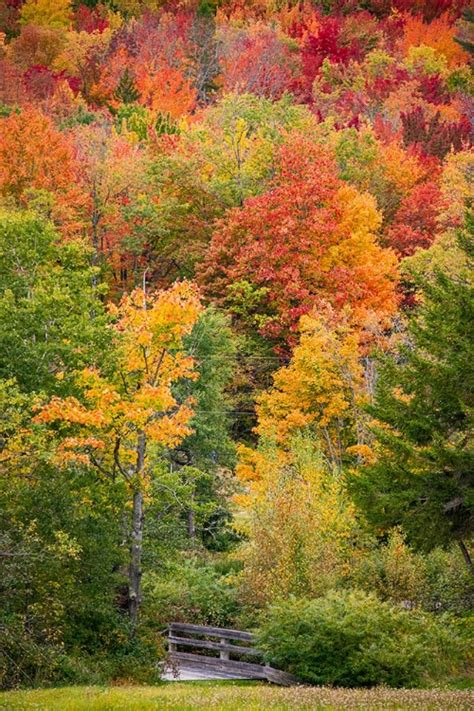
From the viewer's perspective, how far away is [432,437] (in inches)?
987

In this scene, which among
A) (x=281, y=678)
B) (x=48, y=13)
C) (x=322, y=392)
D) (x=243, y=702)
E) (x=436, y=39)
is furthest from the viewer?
(x=48, y=13)

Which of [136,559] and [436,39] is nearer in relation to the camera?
[136,559]

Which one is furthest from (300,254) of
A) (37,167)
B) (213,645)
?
(213,645)

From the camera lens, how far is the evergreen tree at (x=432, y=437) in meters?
24.1

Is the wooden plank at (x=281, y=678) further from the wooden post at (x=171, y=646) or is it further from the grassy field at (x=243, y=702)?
the grassy field at (x=243, y=702)

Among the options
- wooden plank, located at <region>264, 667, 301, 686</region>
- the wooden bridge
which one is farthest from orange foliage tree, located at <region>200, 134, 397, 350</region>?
wooden plank, located at <region>264, 667, 301, 686</region>

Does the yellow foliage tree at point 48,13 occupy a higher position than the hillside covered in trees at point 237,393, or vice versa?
the yellow foliage tree at point 48,13

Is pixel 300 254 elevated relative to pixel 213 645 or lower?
elevated

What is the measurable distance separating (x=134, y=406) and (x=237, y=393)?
23.0m

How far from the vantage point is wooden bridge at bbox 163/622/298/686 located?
27.9 meters

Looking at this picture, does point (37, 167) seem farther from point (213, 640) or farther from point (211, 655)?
point (211, 655)

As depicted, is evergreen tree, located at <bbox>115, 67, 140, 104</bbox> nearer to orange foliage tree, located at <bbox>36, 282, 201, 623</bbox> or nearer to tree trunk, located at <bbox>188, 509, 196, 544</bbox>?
tree trunk, located at <bbox>188, 509, 196, 544</bbox>

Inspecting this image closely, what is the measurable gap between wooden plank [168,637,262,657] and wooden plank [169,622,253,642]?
23 cm

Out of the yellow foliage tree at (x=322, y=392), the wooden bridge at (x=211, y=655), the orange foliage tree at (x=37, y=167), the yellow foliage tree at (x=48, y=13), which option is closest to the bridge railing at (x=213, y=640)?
the wooden bridge at (x=211, y=655)
